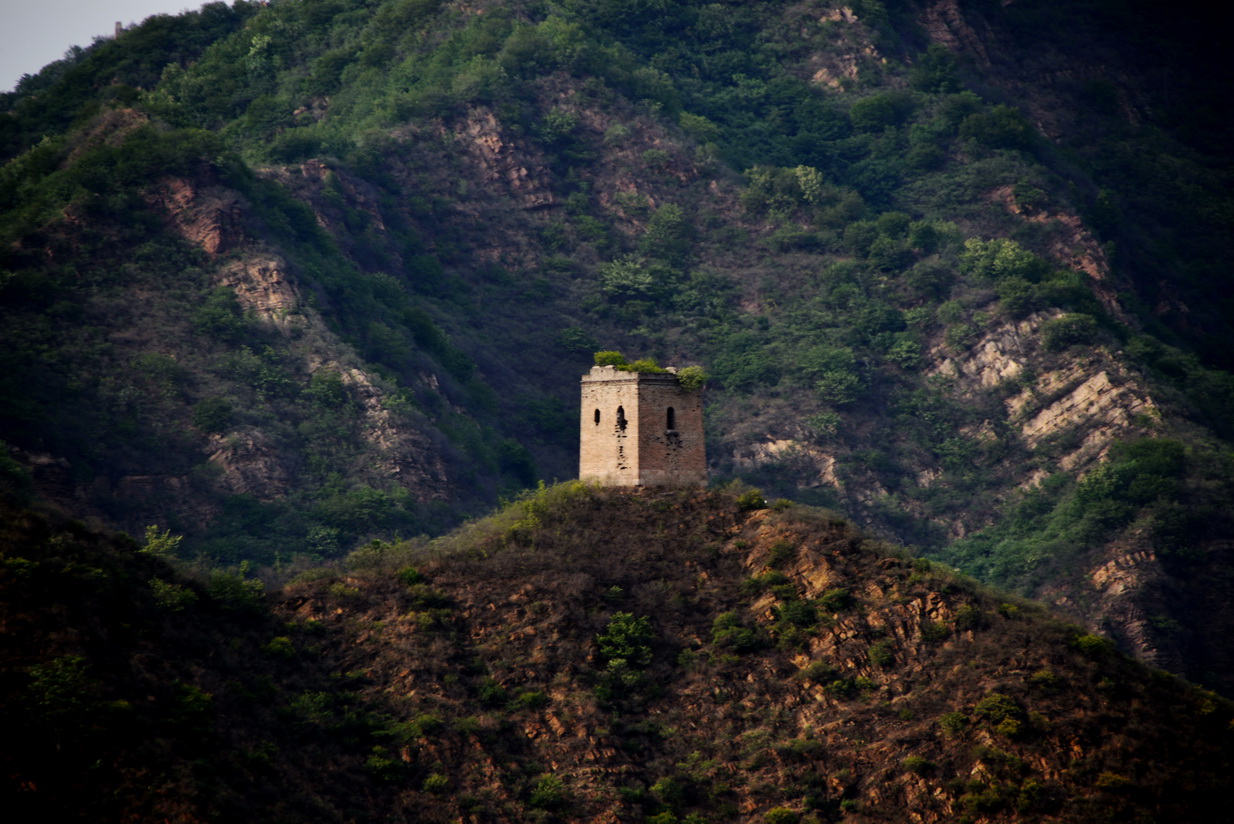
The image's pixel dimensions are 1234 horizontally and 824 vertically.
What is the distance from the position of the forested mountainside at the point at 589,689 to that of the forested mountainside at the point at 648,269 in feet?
80.9

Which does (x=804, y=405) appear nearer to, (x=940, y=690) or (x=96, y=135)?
(x=96, y=135)

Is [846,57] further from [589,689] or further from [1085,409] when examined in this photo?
[589,689]

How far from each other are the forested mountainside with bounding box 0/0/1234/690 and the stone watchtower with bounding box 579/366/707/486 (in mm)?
23495

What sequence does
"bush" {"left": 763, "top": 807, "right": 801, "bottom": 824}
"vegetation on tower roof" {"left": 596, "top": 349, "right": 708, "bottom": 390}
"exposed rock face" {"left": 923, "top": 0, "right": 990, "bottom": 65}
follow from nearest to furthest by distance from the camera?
"bush" {"left": 763, "top": 807, "right": 801, "bottom": 824} < "vegetation on tower roof" {"left": 596, "top": 349, "right": 708, "bottom": 390} < "exposed rock face" {"left": 923, "top": 0, "right": 990, "bottom": 65}

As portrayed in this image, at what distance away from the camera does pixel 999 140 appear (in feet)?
458

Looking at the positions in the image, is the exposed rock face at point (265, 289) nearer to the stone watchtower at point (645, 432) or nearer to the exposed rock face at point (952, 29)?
the stone watchtower at point (645, 432)

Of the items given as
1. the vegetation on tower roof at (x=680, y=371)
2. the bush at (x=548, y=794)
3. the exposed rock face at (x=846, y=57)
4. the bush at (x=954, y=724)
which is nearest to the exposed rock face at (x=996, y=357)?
the exposed rock face at (x=846, y=57)

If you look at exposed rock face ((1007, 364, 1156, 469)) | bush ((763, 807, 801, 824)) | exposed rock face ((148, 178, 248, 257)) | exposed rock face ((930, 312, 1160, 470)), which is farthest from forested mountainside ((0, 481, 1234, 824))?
exposed rock face ((930, 312, 1160, 470))

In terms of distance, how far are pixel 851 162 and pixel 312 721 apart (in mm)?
101811

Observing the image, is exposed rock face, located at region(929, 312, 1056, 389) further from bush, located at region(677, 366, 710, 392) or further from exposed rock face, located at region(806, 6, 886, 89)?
bush, located at region(677, 366, 710, 392)

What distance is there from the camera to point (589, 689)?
56688mm

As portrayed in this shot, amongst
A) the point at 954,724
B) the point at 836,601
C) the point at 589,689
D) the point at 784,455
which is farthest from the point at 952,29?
the point at 954,724

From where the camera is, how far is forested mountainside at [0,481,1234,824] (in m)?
48.1

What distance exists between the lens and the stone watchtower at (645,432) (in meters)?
64.0
